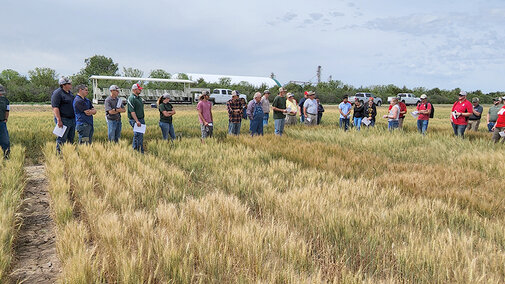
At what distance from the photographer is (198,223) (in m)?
2.90

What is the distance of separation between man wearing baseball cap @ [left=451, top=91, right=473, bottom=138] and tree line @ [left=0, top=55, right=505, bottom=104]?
33061 mm

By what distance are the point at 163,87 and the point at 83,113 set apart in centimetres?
3390

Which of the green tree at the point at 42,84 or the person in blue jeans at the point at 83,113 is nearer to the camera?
the person in blue jeans at the point at 83,113

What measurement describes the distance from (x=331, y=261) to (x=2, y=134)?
7.51 metres

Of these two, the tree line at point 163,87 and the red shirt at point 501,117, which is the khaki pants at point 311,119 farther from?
the tree line at point 163,87

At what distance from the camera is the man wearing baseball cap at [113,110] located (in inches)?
299

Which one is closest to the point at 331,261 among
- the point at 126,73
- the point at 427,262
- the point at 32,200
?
the point at 427,262

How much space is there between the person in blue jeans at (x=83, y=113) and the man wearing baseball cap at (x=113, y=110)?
0.43 meters

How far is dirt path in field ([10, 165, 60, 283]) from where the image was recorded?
2.46 m

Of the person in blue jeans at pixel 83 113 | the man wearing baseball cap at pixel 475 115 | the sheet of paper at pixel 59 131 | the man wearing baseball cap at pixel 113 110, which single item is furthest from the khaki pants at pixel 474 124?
the sheet of paper at pixel 59 131

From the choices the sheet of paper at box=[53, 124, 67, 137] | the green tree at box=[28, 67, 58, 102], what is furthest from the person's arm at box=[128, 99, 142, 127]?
the green tree at box=[28, 67, 58, 102]

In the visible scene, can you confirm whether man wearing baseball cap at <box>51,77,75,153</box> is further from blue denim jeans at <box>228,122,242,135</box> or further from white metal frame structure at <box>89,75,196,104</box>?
white metal frame structure at <box>89,75,196,104</box>

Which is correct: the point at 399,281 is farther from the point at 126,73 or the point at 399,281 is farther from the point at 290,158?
the point at 126,73

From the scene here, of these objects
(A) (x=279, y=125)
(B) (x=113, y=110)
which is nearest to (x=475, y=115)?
(A) (x=279, y=125)
